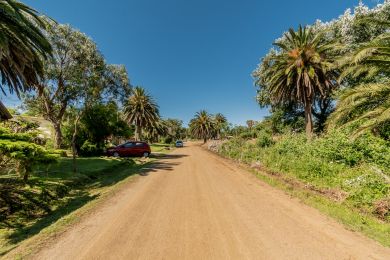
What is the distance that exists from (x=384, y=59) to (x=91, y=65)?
68.3 feet

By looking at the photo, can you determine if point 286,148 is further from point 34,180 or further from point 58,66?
point 58,66

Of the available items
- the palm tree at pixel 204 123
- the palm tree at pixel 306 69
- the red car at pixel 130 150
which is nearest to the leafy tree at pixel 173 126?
the palm tree at pixel 204 123

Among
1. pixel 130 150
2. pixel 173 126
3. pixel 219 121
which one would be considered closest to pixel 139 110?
pixel 130 150

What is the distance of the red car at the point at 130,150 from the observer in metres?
25.2

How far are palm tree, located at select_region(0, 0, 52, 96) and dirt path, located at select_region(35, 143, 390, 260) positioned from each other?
23.3 feet

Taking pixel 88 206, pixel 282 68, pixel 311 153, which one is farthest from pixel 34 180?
pixel 282 68

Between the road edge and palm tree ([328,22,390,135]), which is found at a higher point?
palm tree ([328,22,390,135])

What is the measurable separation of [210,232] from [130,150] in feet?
72.2

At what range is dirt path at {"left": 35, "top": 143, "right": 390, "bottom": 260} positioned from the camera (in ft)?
14.3

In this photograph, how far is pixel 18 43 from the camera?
384 inches

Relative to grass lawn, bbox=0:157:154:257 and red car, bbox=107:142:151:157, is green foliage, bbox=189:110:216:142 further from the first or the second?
grass lawn, bbox=0:157:154:257

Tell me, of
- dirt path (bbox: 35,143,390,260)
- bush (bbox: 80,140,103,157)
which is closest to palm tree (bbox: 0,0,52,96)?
dirt path (bbox: 35,143,390,260)

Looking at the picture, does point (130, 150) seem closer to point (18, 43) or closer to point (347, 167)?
point (18, 43)

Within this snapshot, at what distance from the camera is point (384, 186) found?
7.18 metres
